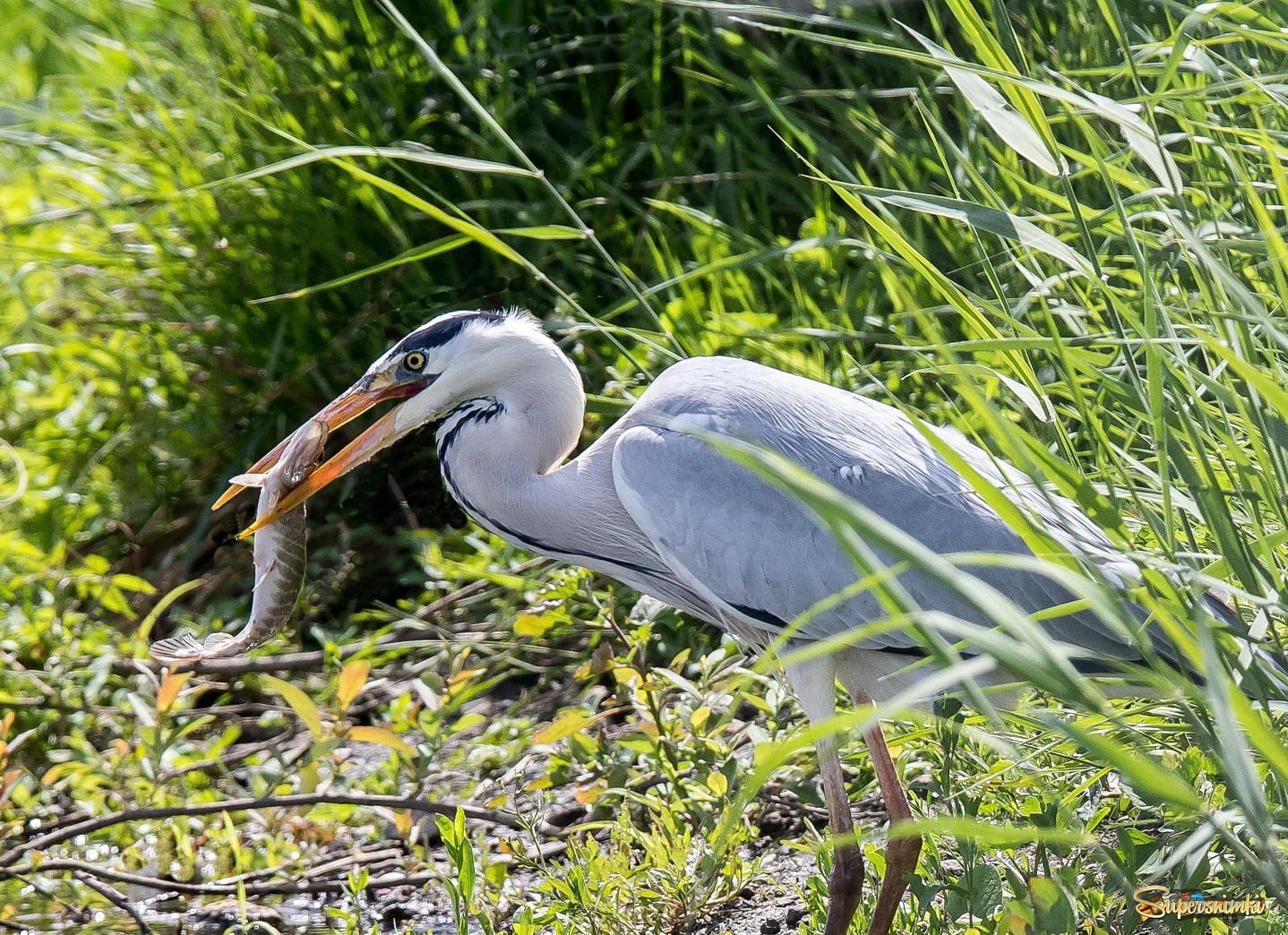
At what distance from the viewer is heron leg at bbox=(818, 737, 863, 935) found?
2.33 m

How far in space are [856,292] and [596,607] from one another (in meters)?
1.08

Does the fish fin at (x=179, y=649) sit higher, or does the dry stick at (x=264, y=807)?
the fish fin at (x=179, y=649)

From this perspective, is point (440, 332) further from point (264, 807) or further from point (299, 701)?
point (264, 807)

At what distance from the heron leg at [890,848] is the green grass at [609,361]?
0.28 ft

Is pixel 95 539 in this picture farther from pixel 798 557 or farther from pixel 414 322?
pixel 798 557

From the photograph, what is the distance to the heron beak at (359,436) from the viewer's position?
2627mm

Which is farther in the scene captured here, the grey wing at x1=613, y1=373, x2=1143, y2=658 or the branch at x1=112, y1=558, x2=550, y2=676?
the branch at x1=112, y1=558, x2=550, y2=676

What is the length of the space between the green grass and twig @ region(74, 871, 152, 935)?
0.48 ft

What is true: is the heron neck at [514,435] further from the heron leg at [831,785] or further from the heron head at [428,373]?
the heron leg at [831,785]

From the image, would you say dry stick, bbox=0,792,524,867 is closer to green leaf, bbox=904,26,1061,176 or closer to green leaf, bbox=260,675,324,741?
green leaf, bbox=260,675,324,741

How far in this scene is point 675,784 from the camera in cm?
265

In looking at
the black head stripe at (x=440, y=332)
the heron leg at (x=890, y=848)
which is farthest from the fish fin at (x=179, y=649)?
the heron leg at (x=890, y=848)

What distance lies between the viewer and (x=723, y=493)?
245 centimetres

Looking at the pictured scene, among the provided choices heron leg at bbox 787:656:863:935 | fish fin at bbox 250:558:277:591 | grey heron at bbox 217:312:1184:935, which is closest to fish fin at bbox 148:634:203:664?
fish fin at bbox 250:558:277:591
